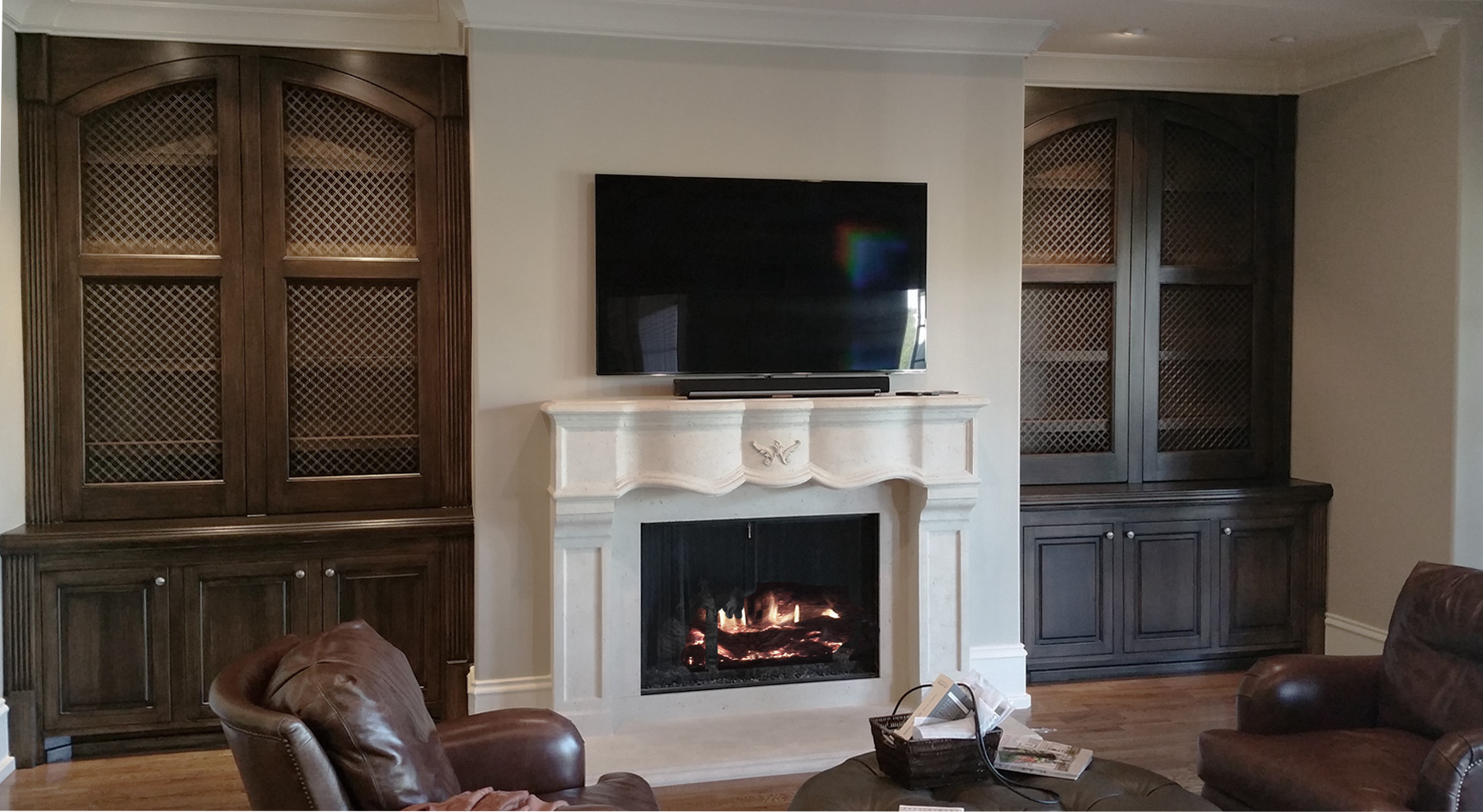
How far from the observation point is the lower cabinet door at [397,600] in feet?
13.7

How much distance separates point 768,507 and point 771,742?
888 millimetres

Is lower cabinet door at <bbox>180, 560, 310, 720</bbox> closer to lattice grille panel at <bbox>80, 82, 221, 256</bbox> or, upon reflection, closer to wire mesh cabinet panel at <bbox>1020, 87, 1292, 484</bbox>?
lattice grille panel at <bbox>80, 82, 221, 256</bbox>

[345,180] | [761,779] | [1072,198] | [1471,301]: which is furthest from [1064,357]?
[345,180]

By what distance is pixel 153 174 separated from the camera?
4.23 m

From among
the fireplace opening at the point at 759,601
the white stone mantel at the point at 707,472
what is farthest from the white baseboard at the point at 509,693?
the fireplace opening at the point at 759,601

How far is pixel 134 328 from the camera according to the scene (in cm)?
425

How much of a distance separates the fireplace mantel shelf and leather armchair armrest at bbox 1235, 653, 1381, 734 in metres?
1.37

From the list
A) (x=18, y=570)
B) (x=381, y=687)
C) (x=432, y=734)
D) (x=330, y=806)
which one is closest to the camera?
(x=330, y=806)

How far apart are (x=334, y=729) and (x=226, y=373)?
2.66 m

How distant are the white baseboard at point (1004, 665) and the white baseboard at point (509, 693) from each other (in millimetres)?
1720

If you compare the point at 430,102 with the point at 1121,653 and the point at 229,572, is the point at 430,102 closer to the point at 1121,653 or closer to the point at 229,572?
the point at 229,572

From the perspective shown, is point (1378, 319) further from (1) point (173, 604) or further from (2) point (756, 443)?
(1) point (173, 604)

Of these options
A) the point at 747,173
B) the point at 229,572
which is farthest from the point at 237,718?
the point at 747,173

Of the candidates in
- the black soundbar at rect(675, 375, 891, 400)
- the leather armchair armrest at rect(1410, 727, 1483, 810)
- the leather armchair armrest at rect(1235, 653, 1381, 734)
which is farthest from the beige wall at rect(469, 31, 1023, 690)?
the leather armchair armrest at rect(1410, 727, 1483, 810)
